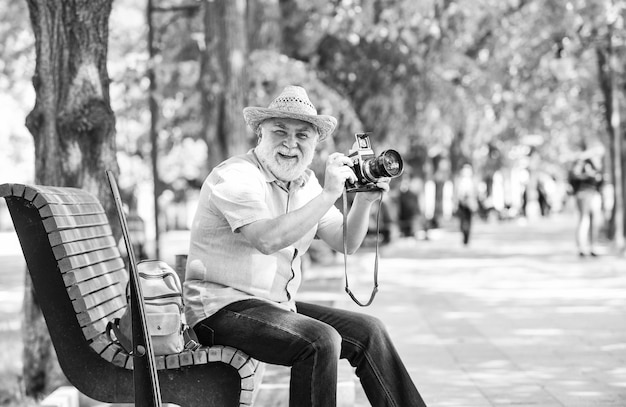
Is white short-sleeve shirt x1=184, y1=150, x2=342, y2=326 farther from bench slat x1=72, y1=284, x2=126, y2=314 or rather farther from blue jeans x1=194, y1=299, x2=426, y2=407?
bench slat x1=72, y1=284, x2=126, y2=314

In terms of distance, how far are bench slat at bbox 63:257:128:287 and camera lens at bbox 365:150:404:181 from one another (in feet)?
3.93

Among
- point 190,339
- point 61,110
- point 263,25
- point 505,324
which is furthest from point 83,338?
point 263,25

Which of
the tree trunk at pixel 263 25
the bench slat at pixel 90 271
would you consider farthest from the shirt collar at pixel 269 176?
the tree trunk at pixel 263 25

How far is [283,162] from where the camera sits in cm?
435

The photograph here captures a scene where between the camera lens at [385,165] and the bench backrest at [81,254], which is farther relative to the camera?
the camera lens at [385,165]

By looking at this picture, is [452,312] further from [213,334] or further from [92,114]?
[213,334]

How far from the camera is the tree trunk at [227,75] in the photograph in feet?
35.8

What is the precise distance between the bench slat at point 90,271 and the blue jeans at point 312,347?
50cm

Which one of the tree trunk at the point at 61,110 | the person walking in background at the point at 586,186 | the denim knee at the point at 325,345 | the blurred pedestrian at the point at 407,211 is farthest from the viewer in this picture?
the blurred pedestrian at the point at 407,211

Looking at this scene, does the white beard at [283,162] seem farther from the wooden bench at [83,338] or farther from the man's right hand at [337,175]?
the wooden bench at [83,338]

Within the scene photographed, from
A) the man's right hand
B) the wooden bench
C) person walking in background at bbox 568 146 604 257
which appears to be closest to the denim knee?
the wooden bench

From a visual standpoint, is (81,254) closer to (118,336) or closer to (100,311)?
(100,311)

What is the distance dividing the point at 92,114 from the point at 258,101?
741 centimetres

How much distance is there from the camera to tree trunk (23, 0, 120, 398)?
595cm
